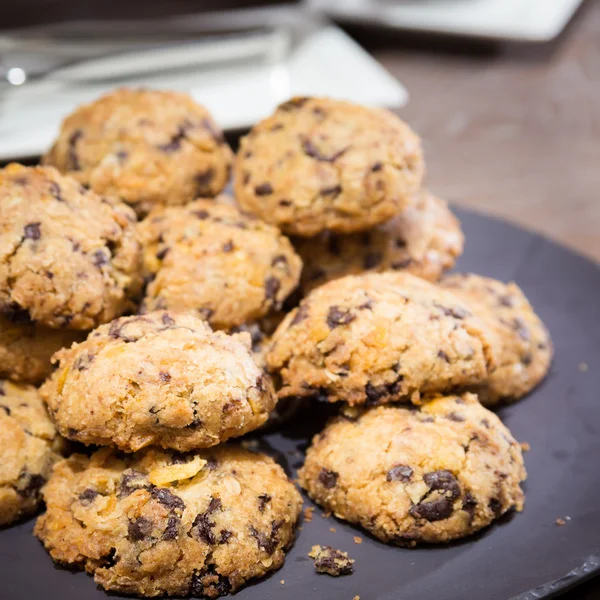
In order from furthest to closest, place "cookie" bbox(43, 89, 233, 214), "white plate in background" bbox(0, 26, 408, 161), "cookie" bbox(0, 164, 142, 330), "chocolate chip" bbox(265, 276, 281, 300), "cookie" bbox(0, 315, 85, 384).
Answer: "white plate in background" bbox(0, 26, 408, 161) < "cookie" bbox(43, 89, 233, 214) < "chocolate chip" bbox(265, 276, 281, 300) < "cookie" bbox(0, 315, 85, 384) < "cookie" bbox(0, 164, 142, 330)

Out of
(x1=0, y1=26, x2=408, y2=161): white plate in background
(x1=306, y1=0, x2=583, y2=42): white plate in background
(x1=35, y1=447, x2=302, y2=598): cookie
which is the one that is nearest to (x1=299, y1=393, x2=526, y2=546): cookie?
(x1=35, y1=447, x2=302, y2=598): cookie

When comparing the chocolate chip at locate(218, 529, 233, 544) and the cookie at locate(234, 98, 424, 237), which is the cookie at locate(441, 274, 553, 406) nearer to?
the cookie at locate(234, 98, 424, 237)

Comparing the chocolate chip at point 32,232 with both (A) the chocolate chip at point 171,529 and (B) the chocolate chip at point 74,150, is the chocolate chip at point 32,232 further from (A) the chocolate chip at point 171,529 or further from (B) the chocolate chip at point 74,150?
(A) the chocolate chip at point 171,529

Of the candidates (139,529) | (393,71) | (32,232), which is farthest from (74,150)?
(393,71)

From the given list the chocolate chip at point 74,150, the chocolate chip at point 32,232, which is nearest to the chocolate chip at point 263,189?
the chocolate chip at point 74,150

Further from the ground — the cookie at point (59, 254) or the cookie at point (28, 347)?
the cookie at point (59, 254)

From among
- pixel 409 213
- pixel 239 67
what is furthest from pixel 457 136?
pixel 409 213

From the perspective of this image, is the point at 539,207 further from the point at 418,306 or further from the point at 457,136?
the point at 418,306
